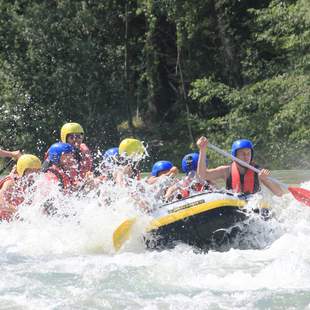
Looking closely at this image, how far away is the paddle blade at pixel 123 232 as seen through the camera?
8203 millimetres

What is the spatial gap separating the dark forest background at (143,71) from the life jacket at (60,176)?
10.0 metres

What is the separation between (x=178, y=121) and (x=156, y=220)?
14.5 m

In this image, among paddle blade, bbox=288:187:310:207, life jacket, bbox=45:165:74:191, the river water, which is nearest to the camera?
the river water

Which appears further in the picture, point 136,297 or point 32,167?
point 32,167

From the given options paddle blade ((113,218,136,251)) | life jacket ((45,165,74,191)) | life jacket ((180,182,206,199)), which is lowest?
paddle blade ((113,218,136,251))

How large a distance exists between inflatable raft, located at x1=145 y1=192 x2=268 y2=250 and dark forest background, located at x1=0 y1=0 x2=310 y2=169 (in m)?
10.8

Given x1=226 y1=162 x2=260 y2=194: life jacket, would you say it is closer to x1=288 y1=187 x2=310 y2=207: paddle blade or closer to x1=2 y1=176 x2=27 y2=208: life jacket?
x1=288 y1=187 x2=310 y2=207: paddle blade

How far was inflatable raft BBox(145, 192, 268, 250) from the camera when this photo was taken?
315 inches

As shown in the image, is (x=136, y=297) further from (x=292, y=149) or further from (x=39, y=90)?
(x=39, y=90)

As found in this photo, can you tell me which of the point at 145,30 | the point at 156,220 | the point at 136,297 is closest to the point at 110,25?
the point at 145,30

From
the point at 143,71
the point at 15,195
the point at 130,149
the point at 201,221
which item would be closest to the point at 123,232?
the point at 201,221

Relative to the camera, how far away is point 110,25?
2275cm

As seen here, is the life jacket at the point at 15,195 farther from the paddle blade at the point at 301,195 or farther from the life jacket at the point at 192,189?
the paddle blade at the point at 301,195

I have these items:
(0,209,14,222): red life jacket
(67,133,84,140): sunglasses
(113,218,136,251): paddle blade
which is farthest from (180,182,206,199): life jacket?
(67,133,84,140): sunglasses
